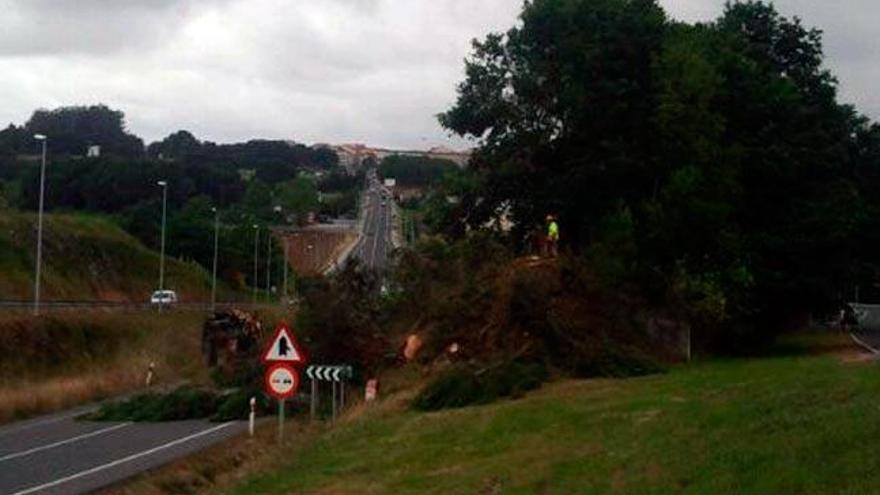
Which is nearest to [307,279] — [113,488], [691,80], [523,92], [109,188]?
[523,92]

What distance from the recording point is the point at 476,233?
48531 millimetres

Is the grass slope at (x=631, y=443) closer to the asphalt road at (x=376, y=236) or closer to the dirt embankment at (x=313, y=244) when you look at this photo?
the asphalt road at (x=376, y=236)

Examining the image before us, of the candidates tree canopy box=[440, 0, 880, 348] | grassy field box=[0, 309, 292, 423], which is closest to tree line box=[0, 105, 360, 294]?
grassy field box=[0, 309, 292, 423]

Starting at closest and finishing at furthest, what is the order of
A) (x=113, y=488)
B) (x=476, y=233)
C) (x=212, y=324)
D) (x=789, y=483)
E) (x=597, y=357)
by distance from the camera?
(x=789, y=483), (x=113, y=488), (x=597, y=357), (x=476, y=233), (x=212, y=324)

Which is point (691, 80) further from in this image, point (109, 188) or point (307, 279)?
point (109, 188)

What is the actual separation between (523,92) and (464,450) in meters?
28.7

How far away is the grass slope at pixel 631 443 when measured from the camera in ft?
44.9

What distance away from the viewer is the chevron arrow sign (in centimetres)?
4041

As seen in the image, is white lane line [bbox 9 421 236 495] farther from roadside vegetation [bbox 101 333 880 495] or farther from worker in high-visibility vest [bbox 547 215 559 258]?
worker in high-visibility vest [bbox 547 215 559 258]

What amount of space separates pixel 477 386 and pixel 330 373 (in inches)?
359

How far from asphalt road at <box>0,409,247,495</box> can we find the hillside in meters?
43.3

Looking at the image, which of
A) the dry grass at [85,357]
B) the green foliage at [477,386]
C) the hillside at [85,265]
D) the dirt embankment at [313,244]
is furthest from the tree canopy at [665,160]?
the dirt embankment at [313,244]

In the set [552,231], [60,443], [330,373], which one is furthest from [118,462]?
[552,231]

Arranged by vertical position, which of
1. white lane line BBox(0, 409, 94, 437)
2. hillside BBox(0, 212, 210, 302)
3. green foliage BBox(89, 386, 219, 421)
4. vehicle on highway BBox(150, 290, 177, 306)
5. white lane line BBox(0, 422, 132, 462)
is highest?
hillside BBox(0, 212, 210, 302)
